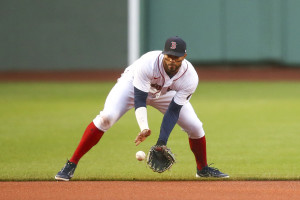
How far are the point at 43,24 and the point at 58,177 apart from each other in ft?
49.2

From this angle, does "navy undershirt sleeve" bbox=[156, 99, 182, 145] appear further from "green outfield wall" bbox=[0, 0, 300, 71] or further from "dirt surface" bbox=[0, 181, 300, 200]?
"green outfield wall" bbox=[0, 0, 300, 71]

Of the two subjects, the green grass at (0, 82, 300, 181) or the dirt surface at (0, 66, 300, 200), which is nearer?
the dirt surface at (0, 66, 300, 200)

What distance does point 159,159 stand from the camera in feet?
21.1

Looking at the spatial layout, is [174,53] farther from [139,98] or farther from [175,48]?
[139,98]

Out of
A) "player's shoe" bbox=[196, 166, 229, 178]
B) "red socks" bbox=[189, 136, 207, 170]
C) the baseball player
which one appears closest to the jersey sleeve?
the baseball player

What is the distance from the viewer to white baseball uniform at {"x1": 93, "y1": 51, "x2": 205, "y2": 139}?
6504 mm

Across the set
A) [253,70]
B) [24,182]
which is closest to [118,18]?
[253,70]

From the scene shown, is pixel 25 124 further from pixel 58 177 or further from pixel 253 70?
pixel 253 70

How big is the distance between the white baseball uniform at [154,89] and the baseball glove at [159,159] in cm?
48

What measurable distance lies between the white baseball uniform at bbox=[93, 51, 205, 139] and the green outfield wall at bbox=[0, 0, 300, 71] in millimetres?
14020

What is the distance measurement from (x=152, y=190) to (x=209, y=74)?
14.6 m

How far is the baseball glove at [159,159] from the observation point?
6363 millimetres

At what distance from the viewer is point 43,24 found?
2117 centimetres

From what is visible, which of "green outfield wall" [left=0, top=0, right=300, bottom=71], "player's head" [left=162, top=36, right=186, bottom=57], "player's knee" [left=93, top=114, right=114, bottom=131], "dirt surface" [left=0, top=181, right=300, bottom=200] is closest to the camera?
"dirt surface" [left=0, top=181, right=300, bottom=200]
